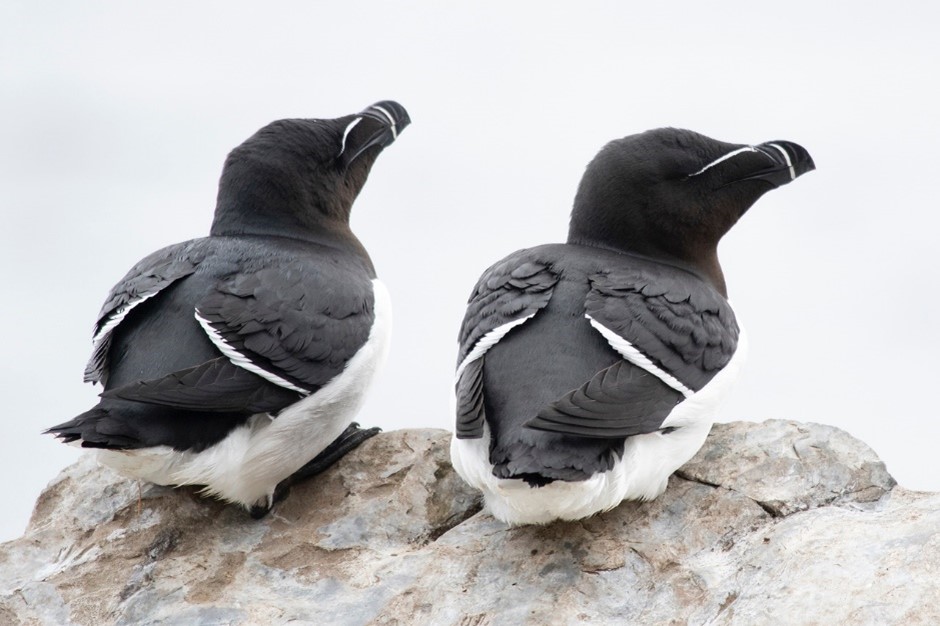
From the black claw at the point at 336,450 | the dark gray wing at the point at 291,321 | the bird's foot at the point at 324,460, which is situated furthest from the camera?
the black claw at the point at 336,450

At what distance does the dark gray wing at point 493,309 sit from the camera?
5.57 metres

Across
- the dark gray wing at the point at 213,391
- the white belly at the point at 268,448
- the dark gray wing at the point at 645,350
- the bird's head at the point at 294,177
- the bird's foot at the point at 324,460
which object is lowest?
the bird's foot at the point at 324,460

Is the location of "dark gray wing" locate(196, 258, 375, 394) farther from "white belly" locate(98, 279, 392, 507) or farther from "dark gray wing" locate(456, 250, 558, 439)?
"dark gray wing" locate(456, 250, 558, 439)

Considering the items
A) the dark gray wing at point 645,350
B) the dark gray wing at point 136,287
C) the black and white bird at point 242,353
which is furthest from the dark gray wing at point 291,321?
the dark gray wing at point 645,350

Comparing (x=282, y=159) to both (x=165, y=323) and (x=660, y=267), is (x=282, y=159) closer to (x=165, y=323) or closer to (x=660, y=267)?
(x=165, y=323)

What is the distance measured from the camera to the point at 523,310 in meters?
5.86

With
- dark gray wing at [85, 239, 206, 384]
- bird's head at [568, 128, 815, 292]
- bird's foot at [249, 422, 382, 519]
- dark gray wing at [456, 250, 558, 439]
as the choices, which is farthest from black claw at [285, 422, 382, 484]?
bird's head at [568, 128, 815, 292]

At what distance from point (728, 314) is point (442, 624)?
2030mm

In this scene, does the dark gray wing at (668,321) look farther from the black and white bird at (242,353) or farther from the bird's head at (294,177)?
the bird's head at (294,177)

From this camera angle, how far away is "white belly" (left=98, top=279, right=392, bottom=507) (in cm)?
578

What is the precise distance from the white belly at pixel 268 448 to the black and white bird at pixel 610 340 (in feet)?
1.90

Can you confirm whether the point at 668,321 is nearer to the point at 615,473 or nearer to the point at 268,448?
the point at 615,473

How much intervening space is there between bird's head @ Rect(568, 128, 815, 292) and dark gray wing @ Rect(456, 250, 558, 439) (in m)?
0.61

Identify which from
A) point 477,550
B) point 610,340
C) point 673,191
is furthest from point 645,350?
point 673,191
